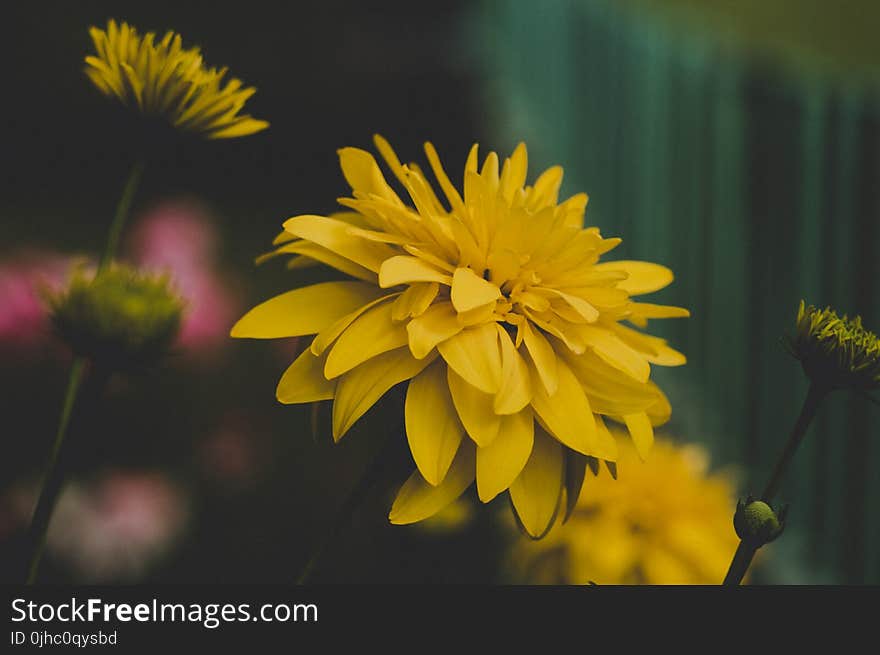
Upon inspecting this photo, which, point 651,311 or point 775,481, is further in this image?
point 651,311

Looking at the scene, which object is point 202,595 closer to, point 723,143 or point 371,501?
point 371,501

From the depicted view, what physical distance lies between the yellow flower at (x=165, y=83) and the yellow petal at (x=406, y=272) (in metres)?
0.08

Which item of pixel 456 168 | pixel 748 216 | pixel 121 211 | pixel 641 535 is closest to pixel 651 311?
pixel 121 211

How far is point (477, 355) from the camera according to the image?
409 millimetres

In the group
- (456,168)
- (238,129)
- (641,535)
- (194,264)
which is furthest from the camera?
(456,168)

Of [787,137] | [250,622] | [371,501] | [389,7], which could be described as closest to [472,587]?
[250,622]

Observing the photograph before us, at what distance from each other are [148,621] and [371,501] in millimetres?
831

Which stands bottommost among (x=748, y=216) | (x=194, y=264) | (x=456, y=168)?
(x=194, y=264)

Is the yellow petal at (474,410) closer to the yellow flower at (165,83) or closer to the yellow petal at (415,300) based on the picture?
the yellow petal at (415,300)

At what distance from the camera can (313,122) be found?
3.50 meters

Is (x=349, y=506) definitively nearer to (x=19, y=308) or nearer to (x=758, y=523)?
(x=758, y=523)

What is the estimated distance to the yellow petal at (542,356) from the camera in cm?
41

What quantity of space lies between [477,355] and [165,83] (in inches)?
7.1

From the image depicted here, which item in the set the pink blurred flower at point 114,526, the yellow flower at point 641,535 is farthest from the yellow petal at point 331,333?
the pink blurred flower at point 114,526
